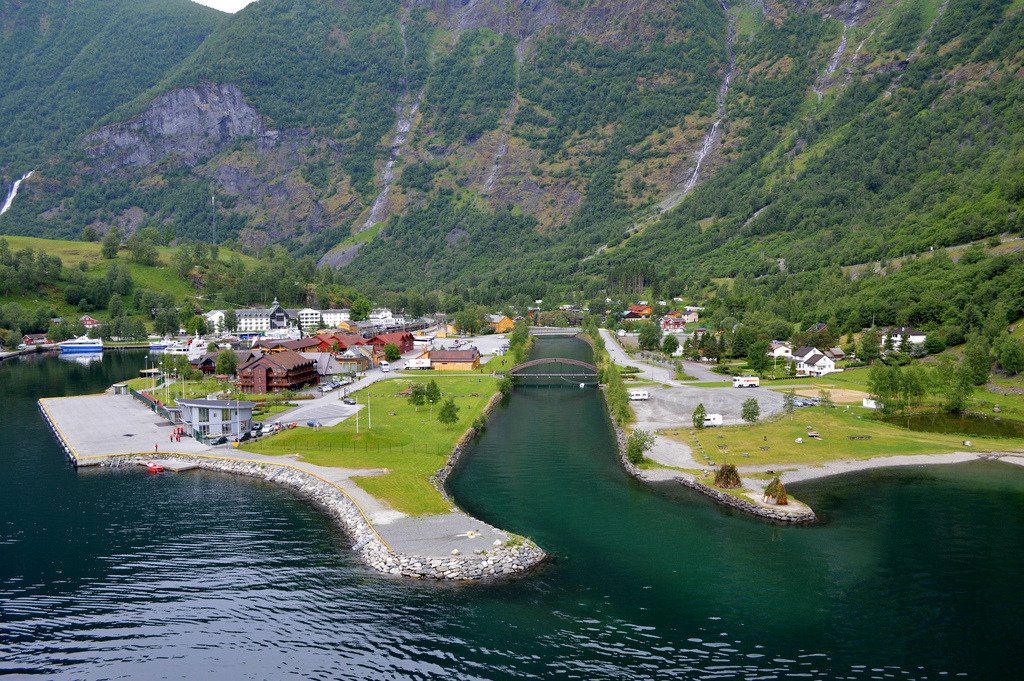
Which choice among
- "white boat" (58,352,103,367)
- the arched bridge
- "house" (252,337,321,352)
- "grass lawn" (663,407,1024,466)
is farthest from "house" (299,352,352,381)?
"white boat" (58,352,103,367)

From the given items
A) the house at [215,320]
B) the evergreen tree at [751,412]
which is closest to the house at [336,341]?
the house at [215,320]

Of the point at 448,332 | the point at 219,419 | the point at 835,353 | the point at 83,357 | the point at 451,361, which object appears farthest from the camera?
the point at 448,332

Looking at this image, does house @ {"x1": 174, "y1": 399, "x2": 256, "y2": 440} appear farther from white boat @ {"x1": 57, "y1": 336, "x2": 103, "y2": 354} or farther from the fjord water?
white boat @ {"x1": 57, "y1": 336, "x2": 103, "y2": 354}

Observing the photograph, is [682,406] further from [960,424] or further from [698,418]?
[960,424]

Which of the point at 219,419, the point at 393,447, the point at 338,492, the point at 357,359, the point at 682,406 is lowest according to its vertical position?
the point at 338,492

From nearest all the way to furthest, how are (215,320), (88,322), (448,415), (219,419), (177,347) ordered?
1. (219,419)
2. (448,415)
3. (177,347)
4. (88,322)
5. (215,320)

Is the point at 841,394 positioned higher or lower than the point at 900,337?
lower

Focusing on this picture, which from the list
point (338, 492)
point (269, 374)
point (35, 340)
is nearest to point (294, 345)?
point (269, 374)
